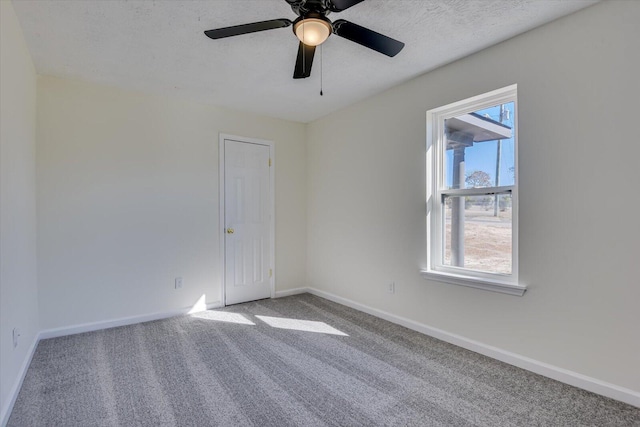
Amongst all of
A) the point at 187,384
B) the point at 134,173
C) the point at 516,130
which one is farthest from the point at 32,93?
the point at 516,130

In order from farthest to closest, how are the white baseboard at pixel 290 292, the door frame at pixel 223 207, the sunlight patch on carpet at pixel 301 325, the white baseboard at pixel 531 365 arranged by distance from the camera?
1. the white baseboard at pixel 290 292
2. the door frame at pixel 223 207
3. the sunlight patch on carpet at pixel 301 325
4. the white baseboard at pixel 531 365

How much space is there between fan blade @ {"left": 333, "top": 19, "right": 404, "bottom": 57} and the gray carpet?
220 cm

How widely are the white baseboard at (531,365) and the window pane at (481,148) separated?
133 centimetres

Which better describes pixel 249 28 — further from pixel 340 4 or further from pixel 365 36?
pixel 365 36

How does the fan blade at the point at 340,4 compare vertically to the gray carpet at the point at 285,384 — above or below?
above

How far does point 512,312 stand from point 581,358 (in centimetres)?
46

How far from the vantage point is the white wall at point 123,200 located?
3021 mm

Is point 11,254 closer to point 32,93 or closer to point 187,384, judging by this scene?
point 187,384

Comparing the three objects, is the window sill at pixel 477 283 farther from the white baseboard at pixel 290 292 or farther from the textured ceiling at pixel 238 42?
the white baseboard at pixel 290 292

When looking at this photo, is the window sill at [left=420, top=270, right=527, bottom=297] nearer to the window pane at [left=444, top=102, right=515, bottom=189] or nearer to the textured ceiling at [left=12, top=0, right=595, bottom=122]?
the window pane at [left=444, top=102, right=515, bottom=189]

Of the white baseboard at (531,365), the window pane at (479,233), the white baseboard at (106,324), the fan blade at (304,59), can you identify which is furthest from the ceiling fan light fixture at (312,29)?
the white baseboard at (106,324)

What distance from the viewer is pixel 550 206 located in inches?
88.5

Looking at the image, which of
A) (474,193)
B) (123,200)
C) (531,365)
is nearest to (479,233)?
(474,193)

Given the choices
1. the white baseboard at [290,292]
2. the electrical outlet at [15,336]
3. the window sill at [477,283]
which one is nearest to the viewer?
the electrical outlet at [15,336]
